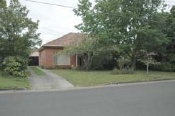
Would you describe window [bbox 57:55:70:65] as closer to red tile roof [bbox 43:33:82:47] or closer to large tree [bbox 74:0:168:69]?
red tile roof [bbox 43:33:82:47]

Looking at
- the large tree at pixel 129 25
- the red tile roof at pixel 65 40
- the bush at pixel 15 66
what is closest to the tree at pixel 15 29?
the bush at pixel 15 66

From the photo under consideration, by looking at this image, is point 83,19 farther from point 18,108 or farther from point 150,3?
point 18,108

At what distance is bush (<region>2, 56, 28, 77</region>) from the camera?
89.7ft

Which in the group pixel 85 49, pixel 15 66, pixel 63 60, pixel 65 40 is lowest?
pixel 15 66

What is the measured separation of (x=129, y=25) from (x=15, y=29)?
43.7 ft

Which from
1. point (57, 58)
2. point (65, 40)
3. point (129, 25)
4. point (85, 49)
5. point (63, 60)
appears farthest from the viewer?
point (65, 40)

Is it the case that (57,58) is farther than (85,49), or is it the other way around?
(57,58)

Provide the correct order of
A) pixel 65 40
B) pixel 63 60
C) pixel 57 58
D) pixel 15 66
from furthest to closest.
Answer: pixel 65 40
pixel 63 60
pixel 57 58
pixel 15 66

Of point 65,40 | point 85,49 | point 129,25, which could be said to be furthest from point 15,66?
point 65,40

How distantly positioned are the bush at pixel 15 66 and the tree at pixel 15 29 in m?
1.30

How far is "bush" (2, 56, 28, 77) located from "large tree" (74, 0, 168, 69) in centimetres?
1090

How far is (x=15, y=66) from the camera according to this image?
27.5m

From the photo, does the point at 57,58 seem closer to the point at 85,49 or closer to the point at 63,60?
the point at 63,60

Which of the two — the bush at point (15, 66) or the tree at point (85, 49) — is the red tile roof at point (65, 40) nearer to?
the tree at point (85, 49)
